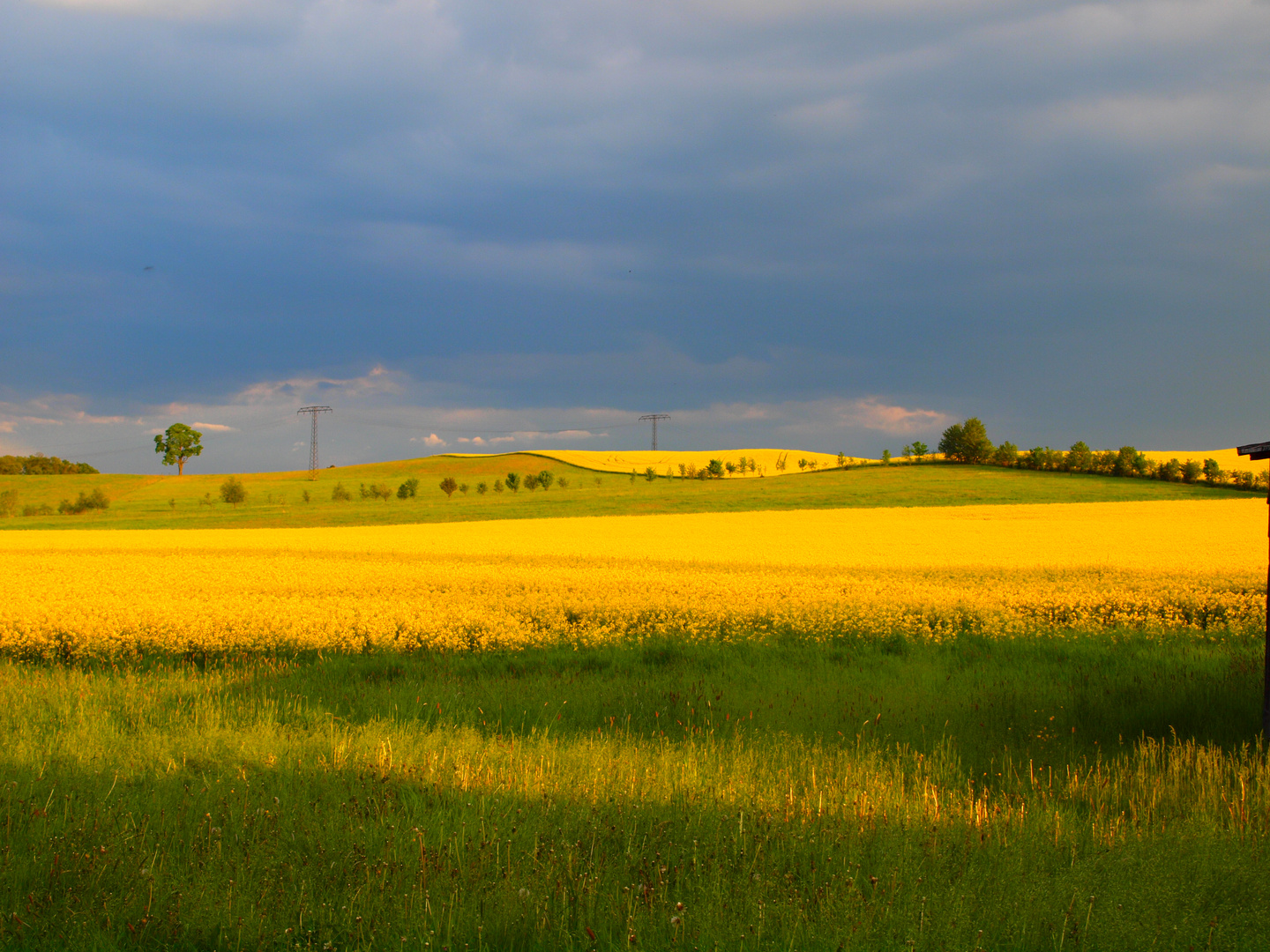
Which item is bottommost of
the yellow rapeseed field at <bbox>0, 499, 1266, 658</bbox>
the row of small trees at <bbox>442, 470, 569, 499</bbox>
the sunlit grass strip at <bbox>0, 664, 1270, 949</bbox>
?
the yellow rapeseed field at <bbox>0, 499, 1266, 658</bbox>

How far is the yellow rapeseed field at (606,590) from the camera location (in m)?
12.8

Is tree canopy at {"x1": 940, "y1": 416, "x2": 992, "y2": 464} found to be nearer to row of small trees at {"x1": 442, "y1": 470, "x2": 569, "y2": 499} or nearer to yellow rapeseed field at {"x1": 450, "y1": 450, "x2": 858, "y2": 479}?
yellow rapeseed field at {"x1": 450, "y1": 450, "x2": 858, "y2": 479}

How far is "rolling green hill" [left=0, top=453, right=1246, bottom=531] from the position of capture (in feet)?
205

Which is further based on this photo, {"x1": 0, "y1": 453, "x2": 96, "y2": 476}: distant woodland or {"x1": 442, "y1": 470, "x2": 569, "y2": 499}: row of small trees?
{"x1": 0, "y1": 453, "x2": 96, "y2": 476}: distant woodland

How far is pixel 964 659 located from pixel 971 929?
8.07 m

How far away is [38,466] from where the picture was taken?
420 ft

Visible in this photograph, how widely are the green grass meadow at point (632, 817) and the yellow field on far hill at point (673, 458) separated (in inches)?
4114

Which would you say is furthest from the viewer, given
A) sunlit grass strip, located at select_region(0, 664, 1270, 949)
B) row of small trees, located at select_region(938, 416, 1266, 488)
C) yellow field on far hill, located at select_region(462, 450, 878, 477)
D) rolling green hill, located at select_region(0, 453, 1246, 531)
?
yellow field on far hill, located at select_region(462, 450, 878, 477)

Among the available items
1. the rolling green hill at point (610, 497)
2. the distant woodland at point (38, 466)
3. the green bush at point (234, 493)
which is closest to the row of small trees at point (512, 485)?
the rolling green hill at point (610, 497)

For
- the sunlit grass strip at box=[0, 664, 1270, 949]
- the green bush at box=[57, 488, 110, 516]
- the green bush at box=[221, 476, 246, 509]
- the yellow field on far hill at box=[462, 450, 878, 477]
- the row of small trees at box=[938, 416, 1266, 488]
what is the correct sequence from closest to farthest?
the sunlit grass strip at box=[0, 664, 1270, 949]
the row of small trees at box=[938, 416, 1266, 488]
the green bush at box=[57, 488, 110, 516]
the green bush at box=[221, 476, 246, 509]
the yellow field on far hill at box=[462, 450, 878, 477]

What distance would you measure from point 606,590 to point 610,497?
54.1 m

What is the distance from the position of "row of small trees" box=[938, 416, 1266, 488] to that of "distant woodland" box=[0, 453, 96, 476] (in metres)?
135

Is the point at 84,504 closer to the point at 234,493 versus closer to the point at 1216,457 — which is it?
the point at 234,493

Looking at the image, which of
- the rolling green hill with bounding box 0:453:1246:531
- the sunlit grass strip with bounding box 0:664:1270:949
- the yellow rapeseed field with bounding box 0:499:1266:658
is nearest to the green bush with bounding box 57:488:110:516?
the rolling green hill with bounding box 0:453:1246:531
